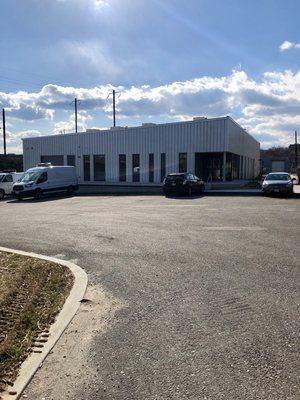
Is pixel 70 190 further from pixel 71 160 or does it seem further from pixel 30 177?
pixel 71 160

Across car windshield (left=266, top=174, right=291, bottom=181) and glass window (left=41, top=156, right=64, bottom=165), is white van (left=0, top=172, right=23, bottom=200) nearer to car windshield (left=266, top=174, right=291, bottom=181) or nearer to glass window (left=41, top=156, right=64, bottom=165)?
glass window (left=41, top=156, right=64, bottom=165)

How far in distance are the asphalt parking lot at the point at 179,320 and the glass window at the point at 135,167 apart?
27812mm

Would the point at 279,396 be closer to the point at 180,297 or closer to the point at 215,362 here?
Result: the point at 215,362

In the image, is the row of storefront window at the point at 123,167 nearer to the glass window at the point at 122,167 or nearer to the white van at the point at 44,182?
the glass window at the point at 122,167

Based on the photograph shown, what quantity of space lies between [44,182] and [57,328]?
26055 millimetres

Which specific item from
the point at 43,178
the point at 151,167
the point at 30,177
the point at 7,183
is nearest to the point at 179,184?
the point at 43,178

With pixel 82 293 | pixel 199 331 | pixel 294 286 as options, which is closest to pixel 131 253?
pixel 82 293

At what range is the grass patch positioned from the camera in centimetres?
447

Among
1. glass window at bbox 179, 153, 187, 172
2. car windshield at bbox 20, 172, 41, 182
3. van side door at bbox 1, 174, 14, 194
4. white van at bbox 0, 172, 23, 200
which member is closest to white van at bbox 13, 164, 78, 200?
car windshield at bbox 20, 172, 41, 182

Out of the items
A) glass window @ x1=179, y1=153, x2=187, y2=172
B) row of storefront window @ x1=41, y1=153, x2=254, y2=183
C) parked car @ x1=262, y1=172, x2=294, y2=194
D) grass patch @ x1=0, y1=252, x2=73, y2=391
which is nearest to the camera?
grass patch @ x1=0, y1=252, x2=73, y2=391

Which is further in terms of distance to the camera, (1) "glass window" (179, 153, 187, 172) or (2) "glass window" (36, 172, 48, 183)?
(1) "glass window" (179, 153, 187, 172)

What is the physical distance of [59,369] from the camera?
425cm

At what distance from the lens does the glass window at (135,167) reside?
39.4m

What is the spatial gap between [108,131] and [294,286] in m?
35.7
